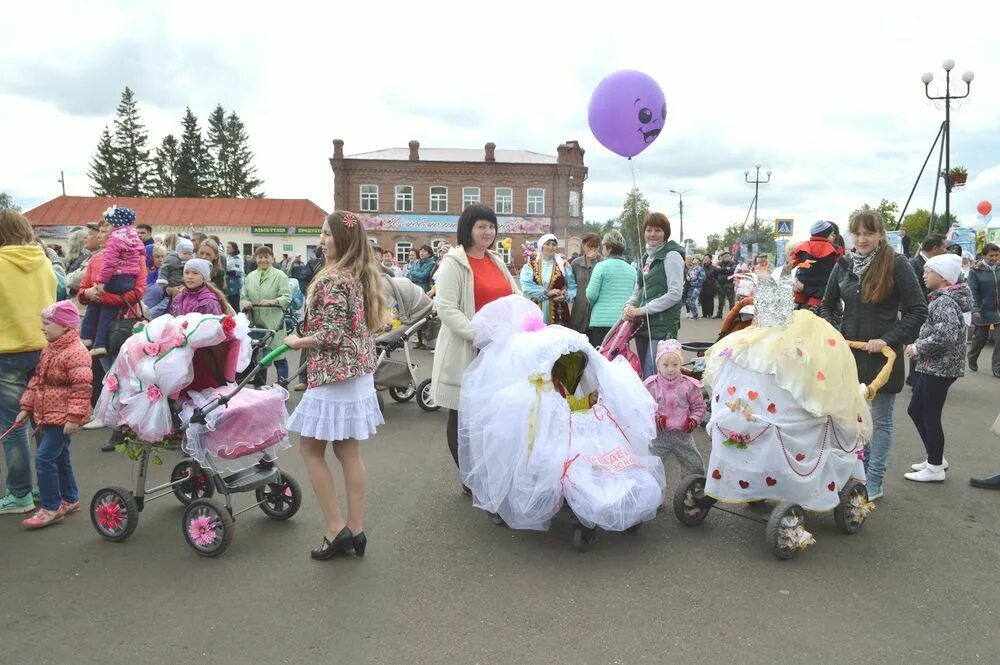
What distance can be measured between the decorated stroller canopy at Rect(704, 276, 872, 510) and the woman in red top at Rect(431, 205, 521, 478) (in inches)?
68.0

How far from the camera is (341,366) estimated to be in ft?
13.1

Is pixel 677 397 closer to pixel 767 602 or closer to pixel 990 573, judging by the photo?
pixel 767 602

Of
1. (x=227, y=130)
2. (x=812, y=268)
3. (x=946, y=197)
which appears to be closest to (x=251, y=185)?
(x=227, y=130)

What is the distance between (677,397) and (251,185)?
75.7m

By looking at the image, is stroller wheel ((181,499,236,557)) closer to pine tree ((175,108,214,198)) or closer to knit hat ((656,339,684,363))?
knit hat ((656,339,684,363))

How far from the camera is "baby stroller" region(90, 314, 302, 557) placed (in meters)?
4.23

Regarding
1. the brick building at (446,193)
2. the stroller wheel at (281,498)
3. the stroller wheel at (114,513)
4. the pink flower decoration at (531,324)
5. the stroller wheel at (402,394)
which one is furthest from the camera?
the brick building at (446,193)

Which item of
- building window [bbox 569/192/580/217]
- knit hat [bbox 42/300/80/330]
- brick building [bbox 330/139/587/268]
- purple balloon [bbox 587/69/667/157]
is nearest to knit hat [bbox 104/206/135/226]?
knit hat [bbox 42/300/80/330]

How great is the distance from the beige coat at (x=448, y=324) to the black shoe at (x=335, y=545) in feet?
3.84

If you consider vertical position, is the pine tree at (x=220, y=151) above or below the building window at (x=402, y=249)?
above

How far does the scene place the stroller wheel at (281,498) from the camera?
15.6ft

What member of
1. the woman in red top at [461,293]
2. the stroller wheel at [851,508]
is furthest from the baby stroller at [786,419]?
the woman in red top at [461,293]

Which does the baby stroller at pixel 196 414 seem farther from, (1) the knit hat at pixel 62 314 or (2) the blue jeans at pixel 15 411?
(2) the blue jeans at pixel 15 411

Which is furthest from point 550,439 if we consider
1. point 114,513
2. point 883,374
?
point 114,513
